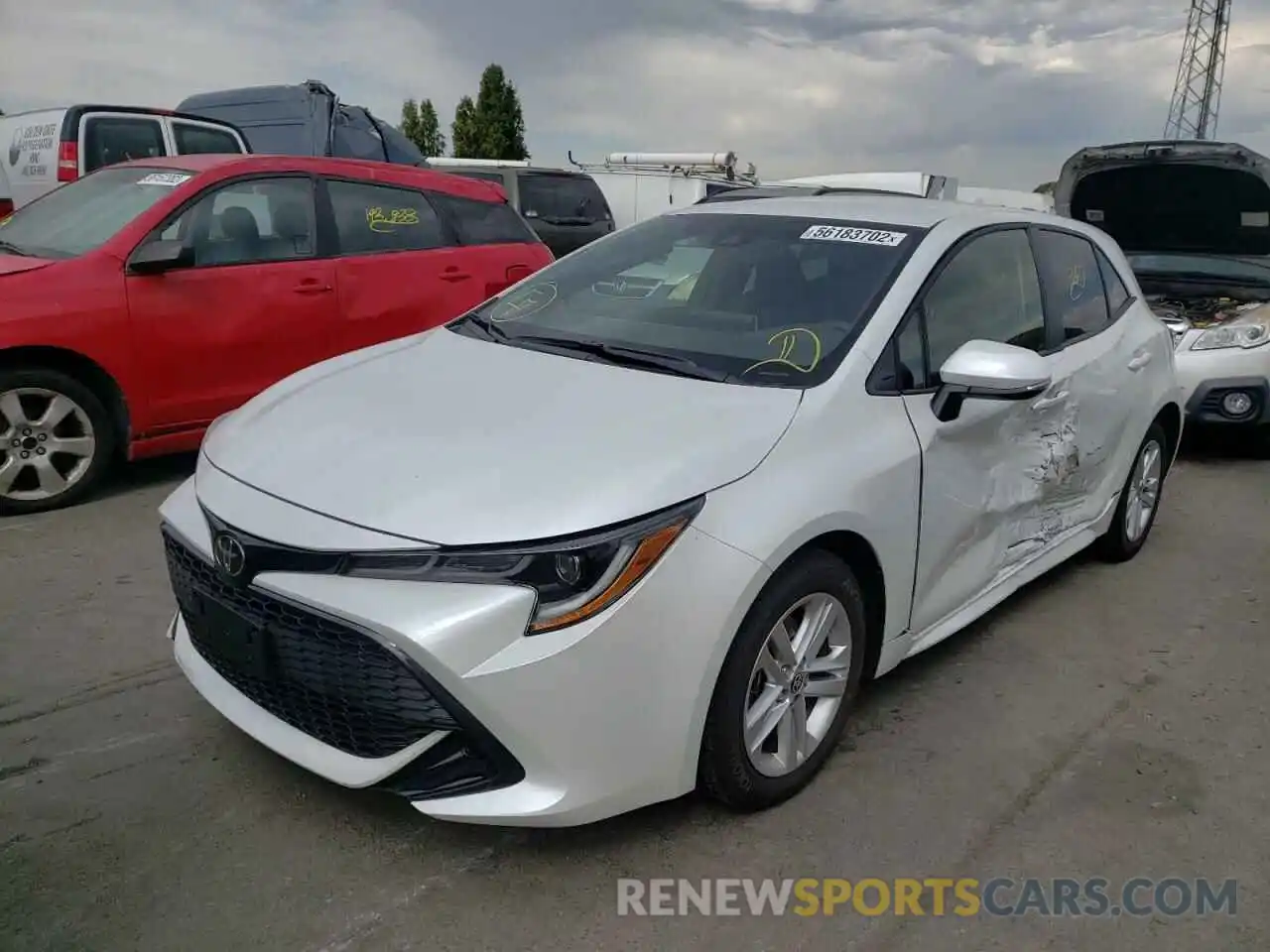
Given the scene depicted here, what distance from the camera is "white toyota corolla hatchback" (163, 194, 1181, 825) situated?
2.24 m

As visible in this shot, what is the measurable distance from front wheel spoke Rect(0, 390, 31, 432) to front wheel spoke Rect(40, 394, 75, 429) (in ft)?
0.25

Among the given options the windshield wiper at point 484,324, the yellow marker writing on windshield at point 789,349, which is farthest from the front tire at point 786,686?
the windshield wiper at point 484,324

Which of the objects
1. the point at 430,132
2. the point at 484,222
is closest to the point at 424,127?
the point at 430,132

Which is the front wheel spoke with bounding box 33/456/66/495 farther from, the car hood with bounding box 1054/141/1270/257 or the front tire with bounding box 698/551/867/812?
the car hood with bounding box 1054/141/1270/257

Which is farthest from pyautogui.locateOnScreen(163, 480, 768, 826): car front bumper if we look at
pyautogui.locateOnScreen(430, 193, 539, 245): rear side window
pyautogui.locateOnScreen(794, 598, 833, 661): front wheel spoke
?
pyautogui.locateOnScreen(430, 193, 539, 245): rear side window

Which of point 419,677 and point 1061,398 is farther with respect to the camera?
point 1061,398


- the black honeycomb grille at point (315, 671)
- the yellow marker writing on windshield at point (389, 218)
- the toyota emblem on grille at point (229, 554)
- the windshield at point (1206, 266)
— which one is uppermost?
the yellow marker writing on windshield at point (389, 218)

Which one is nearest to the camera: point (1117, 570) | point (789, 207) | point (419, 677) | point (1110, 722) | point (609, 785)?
point (419, 677)

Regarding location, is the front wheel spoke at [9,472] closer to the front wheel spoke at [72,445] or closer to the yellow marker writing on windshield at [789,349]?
the front wheel spoke at [72,445]

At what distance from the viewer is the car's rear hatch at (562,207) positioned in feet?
41.8

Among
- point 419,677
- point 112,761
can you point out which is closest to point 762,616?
point 419,677

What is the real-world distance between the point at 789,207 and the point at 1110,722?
200cm

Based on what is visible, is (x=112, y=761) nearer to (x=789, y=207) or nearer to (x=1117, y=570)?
(x=789, y=207)

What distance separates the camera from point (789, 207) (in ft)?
12.4
